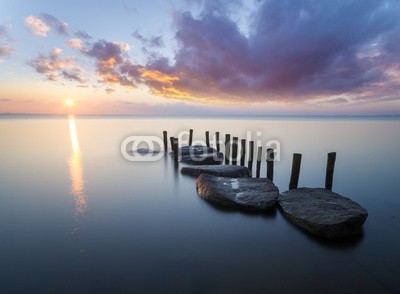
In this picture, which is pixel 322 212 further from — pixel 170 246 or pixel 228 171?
pixel 228 171

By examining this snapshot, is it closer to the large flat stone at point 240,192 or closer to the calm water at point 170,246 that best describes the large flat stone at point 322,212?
the calm water at point 170,246

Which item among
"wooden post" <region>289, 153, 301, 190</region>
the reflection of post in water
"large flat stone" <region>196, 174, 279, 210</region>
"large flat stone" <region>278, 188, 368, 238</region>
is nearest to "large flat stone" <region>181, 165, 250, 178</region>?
"large flat stone" <region>196, 174, 279, 210</region>

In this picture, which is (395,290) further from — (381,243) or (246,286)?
(246,286)

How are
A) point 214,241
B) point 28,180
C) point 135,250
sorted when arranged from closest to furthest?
1. point 135,250
2. point 214,241
3. point 28,180

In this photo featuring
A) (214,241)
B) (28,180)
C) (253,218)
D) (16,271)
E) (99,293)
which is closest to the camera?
(99,293)

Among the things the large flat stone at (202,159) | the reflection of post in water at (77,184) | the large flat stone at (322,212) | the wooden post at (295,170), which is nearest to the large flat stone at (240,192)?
the large flat stone at (322,212)

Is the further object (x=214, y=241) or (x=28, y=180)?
(x=28, y=180)

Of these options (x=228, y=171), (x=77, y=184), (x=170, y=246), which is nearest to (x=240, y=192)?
(x=228, y=171)

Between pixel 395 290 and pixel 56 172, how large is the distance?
19.7 m

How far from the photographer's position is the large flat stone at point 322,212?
303 inches

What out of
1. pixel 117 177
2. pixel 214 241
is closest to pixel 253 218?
pixel 214 241

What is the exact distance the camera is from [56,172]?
A: 1789cm

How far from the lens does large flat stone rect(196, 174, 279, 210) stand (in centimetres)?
1004

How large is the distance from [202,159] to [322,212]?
12.3 meters
